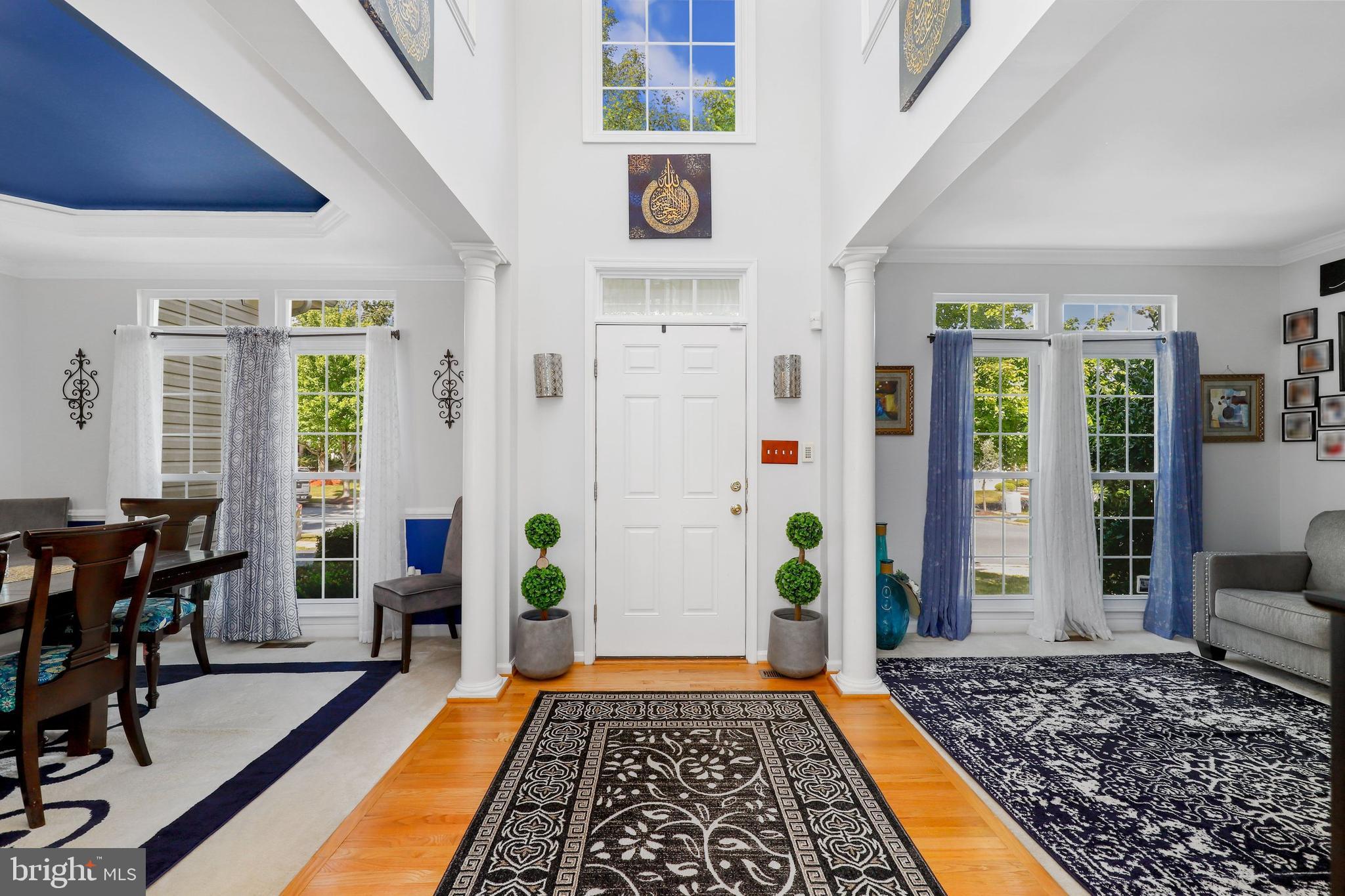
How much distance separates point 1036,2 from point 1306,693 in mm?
3971

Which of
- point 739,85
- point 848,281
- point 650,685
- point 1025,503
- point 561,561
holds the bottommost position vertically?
point 650,685

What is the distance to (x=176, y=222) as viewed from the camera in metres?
3.85

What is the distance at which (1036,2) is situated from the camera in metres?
1.58

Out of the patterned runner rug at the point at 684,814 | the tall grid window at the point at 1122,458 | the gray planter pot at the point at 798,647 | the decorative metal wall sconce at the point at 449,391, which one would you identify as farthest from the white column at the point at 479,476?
the tall grid window at the point at 1122,458

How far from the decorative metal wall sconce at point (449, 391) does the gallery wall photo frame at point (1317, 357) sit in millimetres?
6102

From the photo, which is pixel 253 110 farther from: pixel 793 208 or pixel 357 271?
pixel 793 208

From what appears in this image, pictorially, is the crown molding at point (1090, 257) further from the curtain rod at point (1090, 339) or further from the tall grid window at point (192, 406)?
the tall grid window at point (192, 406)

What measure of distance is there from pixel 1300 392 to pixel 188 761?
7.10 metres

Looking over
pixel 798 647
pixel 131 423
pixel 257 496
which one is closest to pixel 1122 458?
pixel 798 647

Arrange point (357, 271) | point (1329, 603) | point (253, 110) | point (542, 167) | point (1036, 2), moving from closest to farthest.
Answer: point (1329, 603) → point (1036, 2) → point (253, 110) → point (542, 167) → point (357, 271)

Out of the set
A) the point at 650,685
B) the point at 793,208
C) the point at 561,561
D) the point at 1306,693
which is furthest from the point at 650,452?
the point at 1306,693

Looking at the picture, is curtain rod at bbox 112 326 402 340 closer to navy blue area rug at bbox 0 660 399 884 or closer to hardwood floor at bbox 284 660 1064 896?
navy blue area rug at bbox 0 660 399 884

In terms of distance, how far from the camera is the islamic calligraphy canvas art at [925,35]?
6.49 ft

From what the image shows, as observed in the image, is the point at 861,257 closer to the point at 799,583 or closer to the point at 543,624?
the point at 799,583
